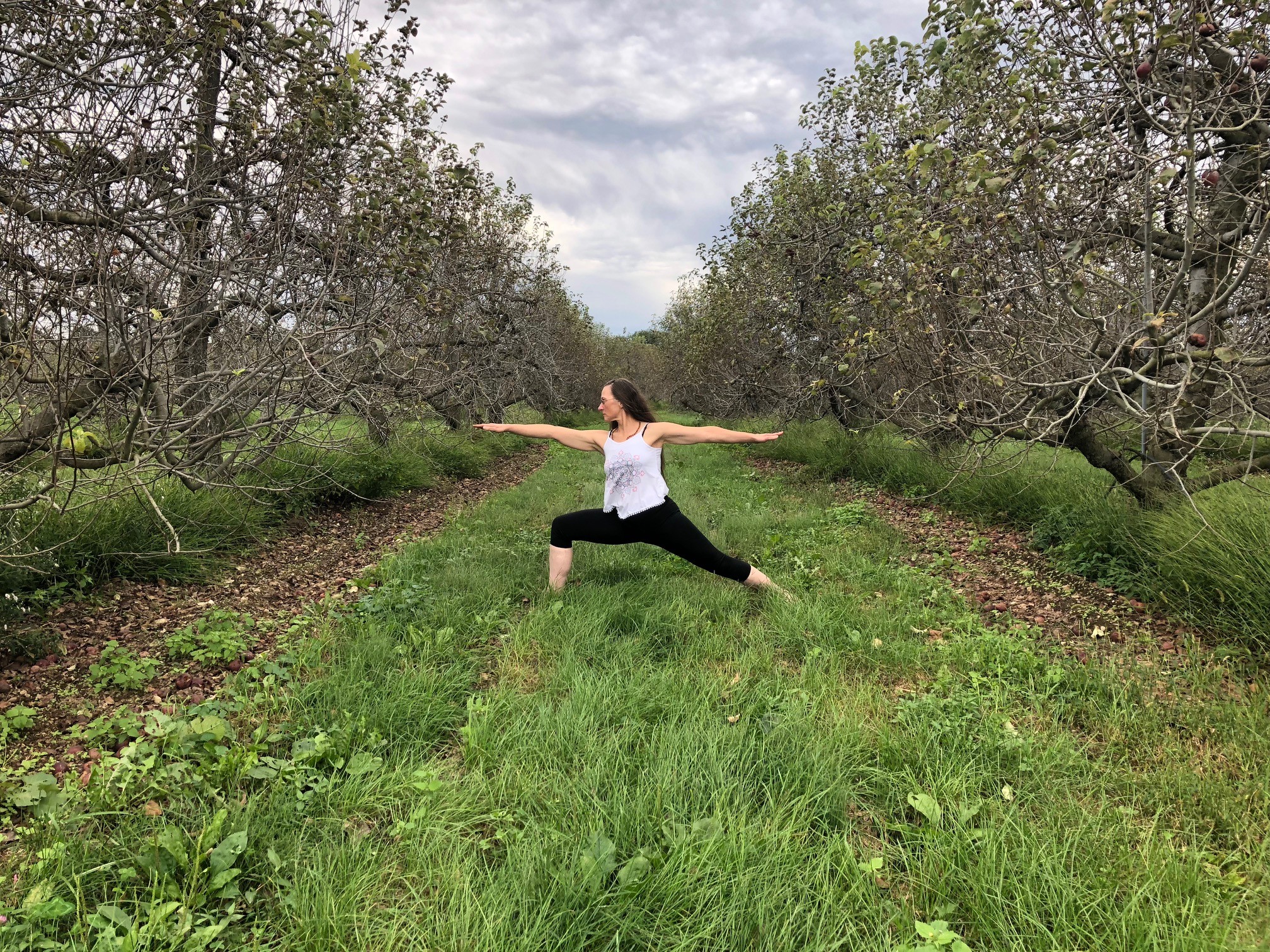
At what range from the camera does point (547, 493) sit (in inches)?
383

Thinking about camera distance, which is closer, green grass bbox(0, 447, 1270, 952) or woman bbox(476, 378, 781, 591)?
green grass bbox(0, 447, 1270, 952)

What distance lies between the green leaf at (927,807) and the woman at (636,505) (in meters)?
2.29

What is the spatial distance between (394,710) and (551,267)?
18.5m

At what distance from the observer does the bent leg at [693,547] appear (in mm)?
4461

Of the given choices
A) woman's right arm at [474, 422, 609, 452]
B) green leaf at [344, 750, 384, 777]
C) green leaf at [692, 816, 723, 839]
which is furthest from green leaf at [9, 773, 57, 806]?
woman's right arm at [474, 422, 609, 452]

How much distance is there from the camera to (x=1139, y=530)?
4.77m

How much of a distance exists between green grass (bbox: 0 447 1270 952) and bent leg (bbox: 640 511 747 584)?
0.64m

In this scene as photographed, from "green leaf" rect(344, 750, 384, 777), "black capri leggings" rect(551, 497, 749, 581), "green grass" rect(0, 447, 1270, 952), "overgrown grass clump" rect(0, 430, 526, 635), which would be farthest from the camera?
"black capri leggings" rect(551, 497, 749, 581)

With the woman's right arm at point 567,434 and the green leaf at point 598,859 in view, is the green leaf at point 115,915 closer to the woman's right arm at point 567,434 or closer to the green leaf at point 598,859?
the green leaf at point 598,859

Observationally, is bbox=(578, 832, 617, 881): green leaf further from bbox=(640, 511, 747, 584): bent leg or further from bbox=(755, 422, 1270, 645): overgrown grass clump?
bbox=(755, 422, 1270, 645): overgrown grass clump

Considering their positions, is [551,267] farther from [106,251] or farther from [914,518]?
[106,251]

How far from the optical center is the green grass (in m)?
1.82

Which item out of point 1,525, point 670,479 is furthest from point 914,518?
point 1,525

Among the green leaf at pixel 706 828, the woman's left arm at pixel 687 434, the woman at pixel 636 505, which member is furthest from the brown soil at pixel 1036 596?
the green leaf at pixel 706 828
